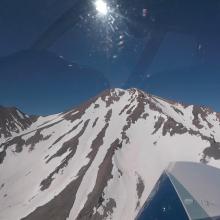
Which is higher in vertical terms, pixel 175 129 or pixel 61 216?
pixel 175 129

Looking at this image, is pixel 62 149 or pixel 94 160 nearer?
pixel 94 160

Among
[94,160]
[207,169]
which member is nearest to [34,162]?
[94,160]

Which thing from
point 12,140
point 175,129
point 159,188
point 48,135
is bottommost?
point 159,188

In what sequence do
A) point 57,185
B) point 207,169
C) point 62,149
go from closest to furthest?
point 207,169, point 57,185, point 62,149

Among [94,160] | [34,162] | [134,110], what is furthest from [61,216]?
[134,110]

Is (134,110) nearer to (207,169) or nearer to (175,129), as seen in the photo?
(175,129)

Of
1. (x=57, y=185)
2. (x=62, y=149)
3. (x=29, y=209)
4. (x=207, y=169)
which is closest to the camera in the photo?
(x=207, y=169)

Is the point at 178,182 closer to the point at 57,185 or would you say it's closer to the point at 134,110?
the point at 57,185
